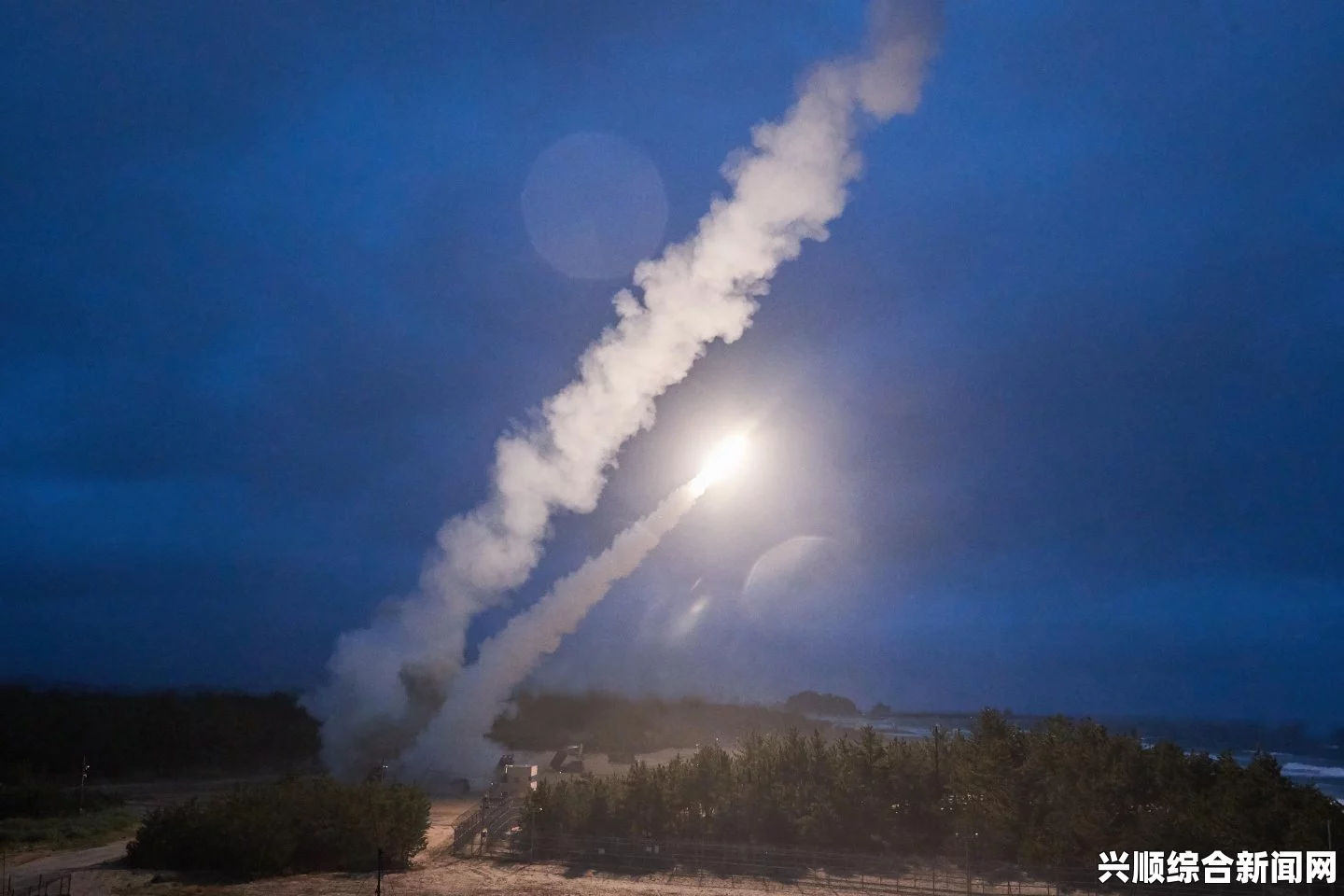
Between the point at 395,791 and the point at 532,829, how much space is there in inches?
166

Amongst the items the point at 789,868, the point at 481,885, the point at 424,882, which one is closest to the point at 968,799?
the point at 789,868

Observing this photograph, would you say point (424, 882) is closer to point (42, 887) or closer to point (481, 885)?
point (481, 885)

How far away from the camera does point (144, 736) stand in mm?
55844

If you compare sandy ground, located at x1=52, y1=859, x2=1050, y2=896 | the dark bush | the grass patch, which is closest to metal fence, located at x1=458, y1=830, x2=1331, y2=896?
sandy ground, located at x1=52, y1=859, x2=1050, y2=896

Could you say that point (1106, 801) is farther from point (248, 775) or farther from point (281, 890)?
point (248, 775)

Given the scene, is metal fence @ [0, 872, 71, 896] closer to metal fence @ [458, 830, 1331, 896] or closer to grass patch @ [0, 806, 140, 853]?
grass patch @ [0, 806, 140, 853]

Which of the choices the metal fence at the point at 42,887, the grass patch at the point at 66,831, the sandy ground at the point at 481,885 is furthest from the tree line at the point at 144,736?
the sandy ground at the point at 481,885

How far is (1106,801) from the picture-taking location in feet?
90.4

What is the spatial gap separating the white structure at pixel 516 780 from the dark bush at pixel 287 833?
25.2 feet

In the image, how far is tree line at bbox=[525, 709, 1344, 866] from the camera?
86.6 feet

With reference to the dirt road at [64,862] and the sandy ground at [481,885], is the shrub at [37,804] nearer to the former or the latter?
the dirt road at [64,862]

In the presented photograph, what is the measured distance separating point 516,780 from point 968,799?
55.0 ft

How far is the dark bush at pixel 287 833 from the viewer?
26.6m

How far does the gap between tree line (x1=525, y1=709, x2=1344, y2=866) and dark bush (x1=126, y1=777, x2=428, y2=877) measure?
4.16 meters
